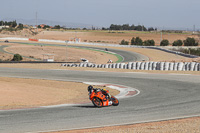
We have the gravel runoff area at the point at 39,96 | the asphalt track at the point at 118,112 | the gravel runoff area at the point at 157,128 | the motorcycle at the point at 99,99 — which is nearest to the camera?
the gravel runoff area at the point at 157,128

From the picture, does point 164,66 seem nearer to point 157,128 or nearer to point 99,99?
point 99,99

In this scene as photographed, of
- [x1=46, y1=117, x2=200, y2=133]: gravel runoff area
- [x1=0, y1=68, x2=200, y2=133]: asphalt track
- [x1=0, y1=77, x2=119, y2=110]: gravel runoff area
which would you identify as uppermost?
[x1=46, y1=117, x2=200, y2=133]: gravel runoff area

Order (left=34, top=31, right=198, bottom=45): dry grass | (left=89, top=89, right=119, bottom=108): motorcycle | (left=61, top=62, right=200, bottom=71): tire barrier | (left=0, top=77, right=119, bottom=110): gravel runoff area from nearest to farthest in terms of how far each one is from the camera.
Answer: (left=89, top=89, right=119, bottom=108): motorcycle, (left=0, top=77, right=119, bottom=110): gravel runoff area, (left=61, top=62, right=200, bottom=71): tire barrier, (left=34, top=31, right=198, bottom=45): dry grass

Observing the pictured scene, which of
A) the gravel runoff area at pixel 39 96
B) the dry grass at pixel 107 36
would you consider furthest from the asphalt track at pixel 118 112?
the dry grass at pixel 107 36

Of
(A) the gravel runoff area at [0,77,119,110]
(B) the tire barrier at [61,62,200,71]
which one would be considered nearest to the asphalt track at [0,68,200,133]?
(A) the gravel runoff area at [0,77,119,110]

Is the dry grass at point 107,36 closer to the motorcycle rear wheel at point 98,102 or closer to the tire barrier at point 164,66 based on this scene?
the tire barrier at point 164,66

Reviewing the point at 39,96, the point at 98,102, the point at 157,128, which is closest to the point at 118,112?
the point at 98,102

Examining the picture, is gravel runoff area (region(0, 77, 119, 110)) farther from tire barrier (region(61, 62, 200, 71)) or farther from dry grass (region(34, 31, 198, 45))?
dry grass (region(34, 31, 198, 45))

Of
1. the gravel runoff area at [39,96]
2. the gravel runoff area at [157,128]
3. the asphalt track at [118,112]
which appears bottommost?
the gravel runoff area at [39,96]

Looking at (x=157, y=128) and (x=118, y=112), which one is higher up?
(x=157, y=128)

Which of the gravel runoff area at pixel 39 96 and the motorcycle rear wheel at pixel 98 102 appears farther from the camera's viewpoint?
the gravel runoff area at pixel 39 96

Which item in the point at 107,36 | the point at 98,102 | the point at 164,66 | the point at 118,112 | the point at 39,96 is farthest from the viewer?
the point at 107,36

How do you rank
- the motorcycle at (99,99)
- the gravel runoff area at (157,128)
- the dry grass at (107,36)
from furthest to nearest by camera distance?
the dry grass at (107,36) < the motorcycle at (99,99) < the gravel runoff area at (157,128)

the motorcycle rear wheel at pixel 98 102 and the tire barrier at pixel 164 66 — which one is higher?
the motorcycle rear wheel at pixel 98 102
